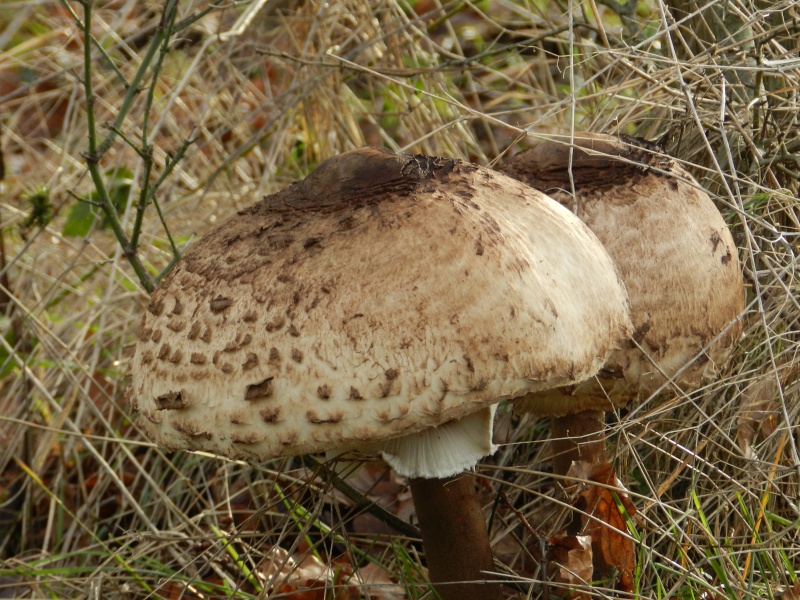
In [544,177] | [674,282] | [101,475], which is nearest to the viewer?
[674,282]

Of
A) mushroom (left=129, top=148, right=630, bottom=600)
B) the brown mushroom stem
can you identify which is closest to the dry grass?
the brown mushroom stem

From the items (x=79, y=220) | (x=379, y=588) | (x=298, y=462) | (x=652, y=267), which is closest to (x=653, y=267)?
(x=652, y=267)

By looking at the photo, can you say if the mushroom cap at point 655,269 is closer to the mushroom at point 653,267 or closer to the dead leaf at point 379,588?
the mushroom at point 653,267

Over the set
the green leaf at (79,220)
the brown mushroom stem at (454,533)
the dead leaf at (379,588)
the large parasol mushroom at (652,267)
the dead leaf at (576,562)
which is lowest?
the dead leaf at (379,588)

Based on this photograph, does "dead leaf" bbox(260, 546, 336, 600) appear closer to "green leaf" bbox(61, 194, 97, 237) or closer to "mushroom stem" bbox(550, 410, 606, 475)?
"mushroom stem" bbox(550, 410, 606, 475)

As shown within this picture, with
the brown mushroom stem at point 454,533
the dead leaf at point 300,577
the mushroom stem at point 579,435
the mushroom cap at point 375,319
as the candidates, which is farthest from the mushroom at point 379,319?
the dead leaf at point 300,577

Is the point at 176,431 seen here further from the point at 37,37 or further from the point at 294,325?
the point at 37,37

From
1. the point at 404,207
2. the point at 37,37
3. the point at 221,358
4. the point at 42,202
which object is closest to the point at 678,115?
the point at 404,207
